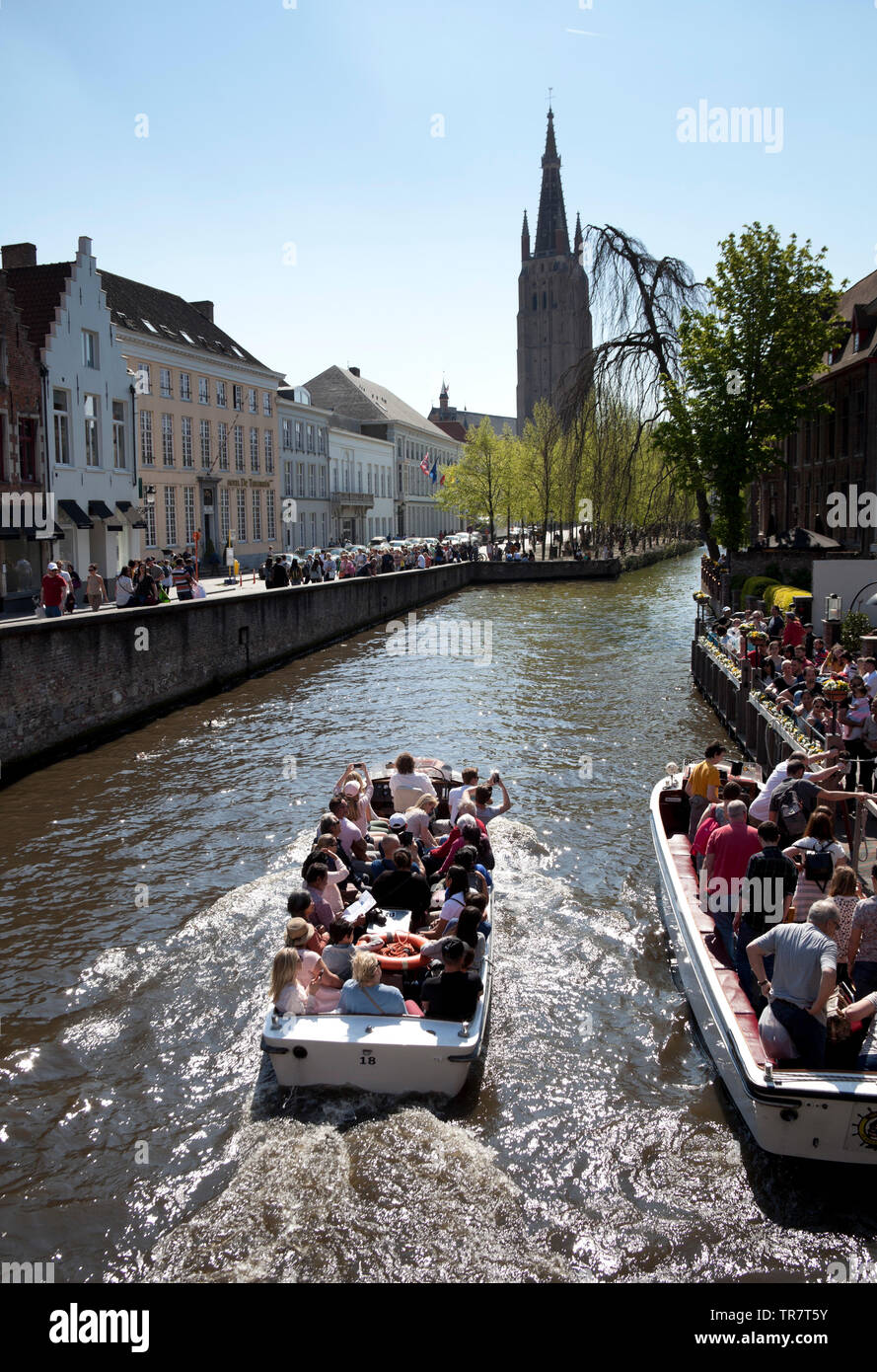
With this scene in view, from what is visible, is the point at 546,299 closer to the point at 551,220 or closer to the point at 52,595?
the point at 551,220

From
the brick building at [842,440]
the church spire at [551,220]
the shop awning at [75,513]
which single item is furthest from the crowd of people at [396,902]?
the church spire at [551,220]

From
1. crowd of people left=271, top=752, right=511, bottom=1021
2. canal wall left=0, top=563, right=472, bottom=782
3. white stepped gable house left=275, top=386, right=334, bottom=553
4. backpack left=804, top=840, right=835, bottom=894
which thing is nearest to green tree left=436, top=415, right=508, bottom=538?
white stepped gable house left=275, top=386, right=334, bottom=553

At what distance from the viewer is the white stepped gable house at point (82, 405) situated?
31609mm

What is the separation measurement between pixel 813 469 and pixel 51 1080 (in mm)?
44405

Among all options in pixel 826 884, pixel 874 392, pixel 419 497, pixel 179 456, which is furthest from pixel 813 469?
pixel 419 497

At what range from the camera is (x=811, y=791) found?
32.3 ft

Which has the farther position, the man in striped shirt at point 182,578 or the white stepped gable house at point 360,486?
the white stepped gable house at point 360,486

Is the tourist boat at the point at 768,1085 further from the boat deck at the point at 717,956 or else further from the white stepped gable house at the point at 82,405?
the white stepped gable house at the point at 82,405

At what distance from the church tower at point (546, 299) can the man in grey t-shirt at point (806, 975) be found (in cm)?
13488

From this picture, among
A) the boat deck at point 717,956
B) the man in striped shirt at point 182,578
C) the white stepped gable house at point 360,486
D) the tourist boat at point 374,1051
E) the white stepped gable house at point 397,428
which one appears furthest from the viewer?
the white stepped gable house at point 397,428

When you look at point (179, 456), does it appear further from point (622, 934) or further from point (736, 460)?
point (622, 934)

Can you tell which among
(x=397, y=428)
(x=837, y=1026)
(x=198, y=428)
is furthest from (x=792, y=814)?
(x=397, y=428)

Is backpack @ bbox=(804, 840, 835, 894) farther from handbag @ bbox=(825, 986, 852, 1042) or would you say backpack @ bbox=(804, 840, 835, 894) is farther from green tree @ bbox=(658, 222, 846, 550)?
green tree @ bbox=(658, 222, 846, 550)

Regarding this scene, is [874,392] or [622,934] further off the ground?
[874,392]
